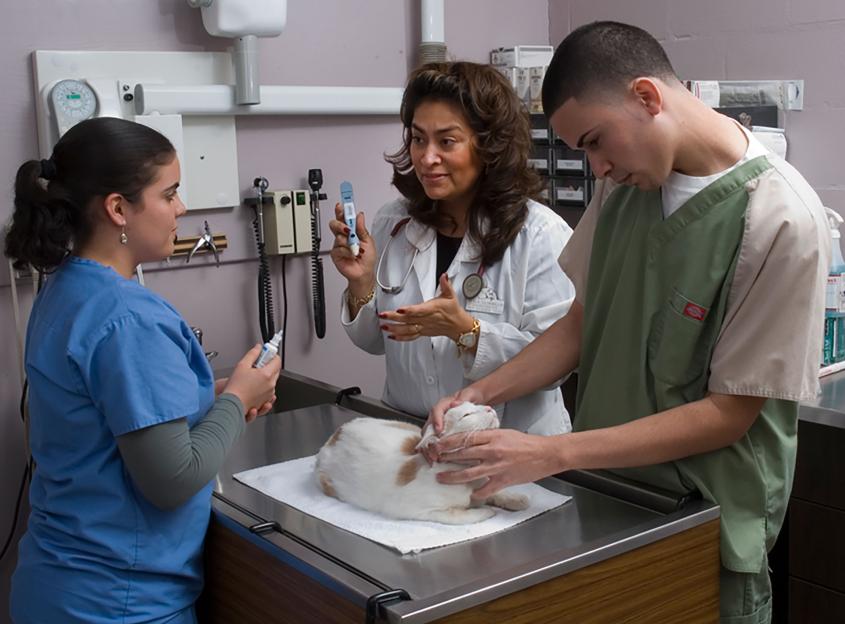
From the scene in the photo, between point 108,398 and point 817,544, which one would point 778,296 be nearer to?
point 108,398

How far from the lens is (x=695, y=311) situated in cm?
135

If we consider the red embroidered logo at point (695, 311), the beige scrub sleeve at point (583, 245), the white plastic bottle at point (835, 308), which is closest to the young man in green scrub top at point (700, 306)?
the red embroidered logo at point (695, 311)

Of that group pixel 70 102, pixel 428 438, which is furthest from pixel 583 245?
pixel 70 102

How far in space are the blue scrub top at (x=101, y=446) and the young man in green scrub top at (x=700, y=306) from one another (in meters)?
0.41

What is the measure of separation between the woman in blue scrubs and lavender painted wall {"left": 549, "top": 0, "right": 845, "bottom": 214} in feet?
6.00

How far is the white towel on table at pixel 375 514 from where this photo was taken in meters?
1.29

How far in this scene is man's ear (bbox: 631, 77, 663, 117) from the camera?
1.32 m

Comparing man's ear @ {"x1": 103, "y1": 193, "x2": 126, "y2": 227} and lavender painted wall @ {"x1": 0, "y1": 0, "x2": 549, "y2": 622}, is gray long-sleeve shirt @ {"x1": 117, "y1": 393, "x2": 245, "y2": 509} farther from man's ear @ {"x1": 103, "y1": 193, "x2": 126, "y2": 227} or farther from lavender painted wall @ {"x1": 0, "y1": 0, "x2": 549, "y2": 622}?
lavender painted wall @ {"x1": 0, "y1": 0, "x2": 549, "y2": 622}

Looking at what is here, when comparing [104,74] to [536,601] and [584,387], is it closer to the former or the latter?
[584,387]

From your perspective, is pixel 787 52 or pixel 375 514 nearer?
pixel 375 514

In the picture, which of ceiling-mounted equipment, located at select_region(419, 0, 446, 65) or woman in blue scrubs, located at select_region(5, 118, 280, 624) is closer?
woman in blue scrubs, located at select_region(5, 118, 280, 624)

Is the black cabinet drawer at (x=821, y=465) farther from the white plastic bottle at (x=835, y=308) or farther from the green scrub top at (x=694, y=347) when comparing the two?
the green scrub top at (x=694, y=347)

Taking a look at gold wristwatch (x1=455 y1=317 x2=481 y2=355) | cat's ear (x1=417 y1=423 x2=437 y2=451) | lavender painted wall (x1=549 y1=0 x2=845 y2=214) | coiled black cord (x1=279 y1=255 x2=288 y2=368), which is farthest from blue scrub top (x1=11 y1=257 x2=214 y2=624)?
lavender painted wall (x1=549 y1=0 x2=845 y2=214)

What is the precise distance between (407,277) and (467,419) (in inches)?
27.9
